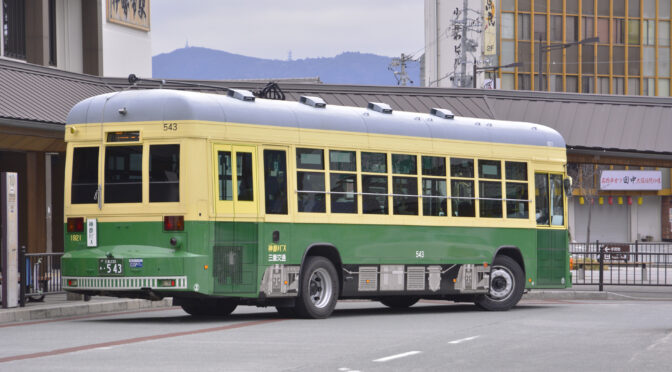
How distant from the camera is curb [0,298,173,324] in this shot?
1828 centimetres

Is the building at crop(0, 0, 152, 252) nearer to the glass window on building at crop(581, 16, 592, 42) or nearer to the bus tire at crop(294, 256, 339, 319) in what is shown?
the bus tire at crop(294, 256, 339, 319)

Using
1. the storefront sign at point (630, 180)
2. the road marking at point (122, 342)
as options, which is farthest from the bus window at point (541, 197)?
the storefront sign at point (630, 180)

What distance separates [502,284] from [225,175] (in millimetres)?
6885

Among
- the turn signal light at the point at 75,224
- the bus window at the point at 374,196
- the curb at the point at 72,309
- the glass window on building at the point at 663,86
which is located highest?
the glass window on building at the point at 663,86

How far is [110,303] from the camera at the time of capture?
69.5 feet

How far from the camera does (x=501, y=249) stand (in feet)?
71.7

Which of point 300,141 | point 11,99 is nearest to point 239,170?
point 300,141

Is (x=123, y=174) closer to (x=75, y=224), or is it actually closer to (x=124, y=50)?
(x=75, y=224)

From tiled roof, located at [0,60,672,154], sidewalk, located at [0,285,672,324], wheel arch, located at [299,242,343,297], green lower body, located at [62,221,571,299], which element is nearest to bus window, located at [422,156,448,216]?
green lower body, located at [62,221,571,299]

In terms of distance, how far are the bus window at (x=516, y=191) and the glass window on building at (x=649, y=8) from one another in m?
71.2

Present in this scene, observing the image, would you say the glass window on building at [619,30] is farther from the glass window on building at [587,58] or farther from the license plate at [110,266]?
the license plate at [110,266]

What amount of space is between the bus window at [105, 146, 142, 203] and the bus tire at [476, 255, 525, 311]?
24.5 ft

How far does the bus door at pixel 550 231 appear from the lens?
2255 centimetres

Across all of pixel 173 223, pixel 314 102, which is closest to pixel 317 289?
pixel 173 223
